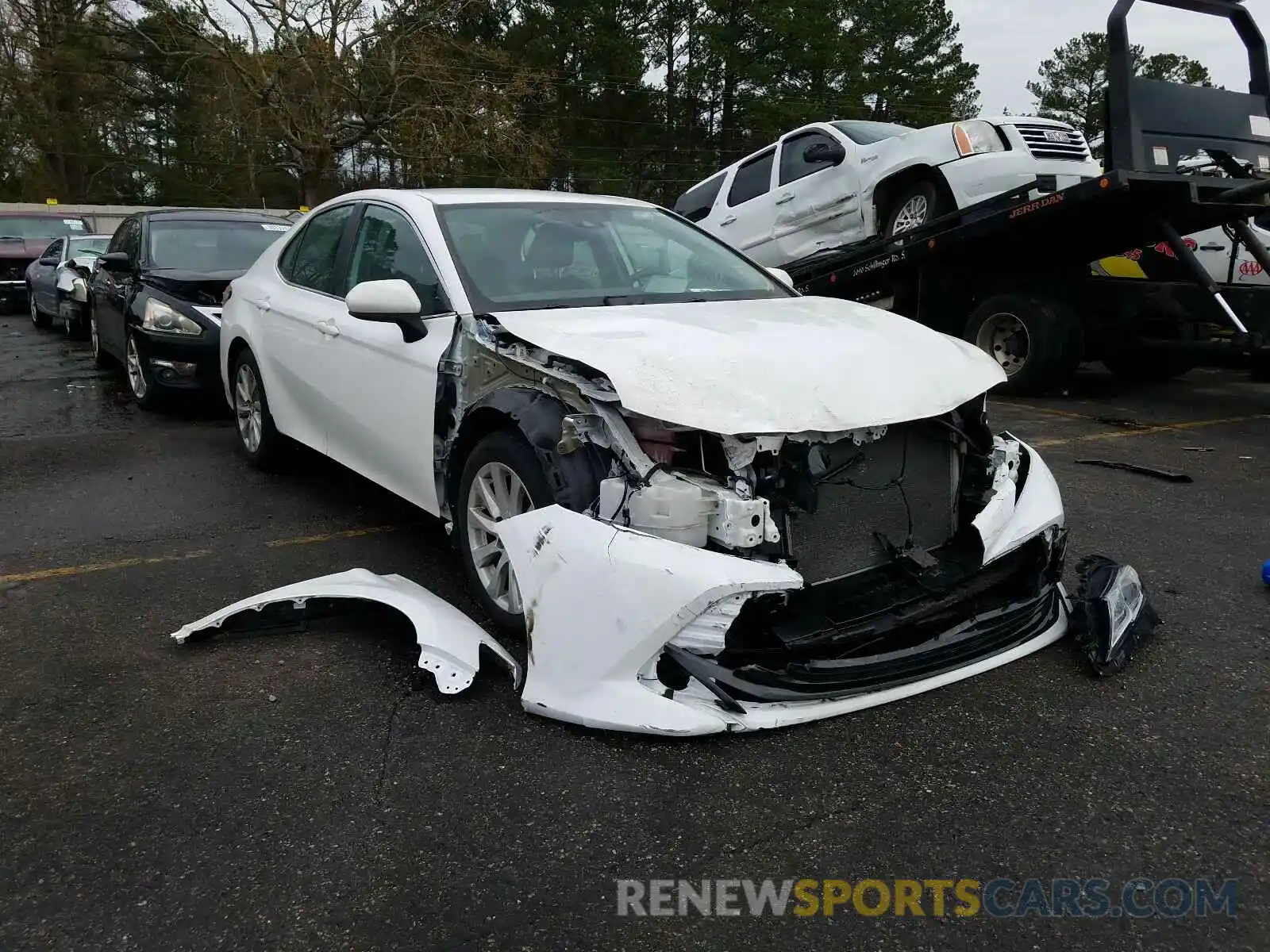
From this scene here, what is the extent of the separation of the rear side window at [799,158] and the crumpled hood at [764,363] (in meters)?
6.45

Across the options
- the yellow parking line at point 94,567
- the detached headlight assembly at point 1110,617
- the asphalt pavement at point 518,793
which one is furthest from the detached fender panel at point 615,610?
the yellow parking line at point 94,567

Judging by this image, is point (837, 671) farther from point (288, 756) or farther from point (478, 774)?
point (288, 756)

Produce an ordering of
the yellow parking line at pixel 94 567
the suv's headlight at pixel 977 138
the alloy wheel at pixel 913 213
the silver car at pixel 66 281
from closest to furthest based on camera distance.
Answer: the yellow parking line at pixel 94 567 → the suv's headlight at pixel 977 138 → the alloy wheel at pixel 913 213 → the silver car at pixel 66 281

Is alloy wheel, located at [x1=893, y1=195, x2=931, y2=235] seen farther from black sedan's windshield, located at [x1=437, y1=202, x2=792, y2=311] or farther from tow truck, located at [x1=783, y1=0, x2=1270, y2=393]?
black sedan's windshield, located at [x1=437, y1=202, x2=792, y2=311]

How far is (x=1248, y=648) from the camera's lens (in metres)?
3.41

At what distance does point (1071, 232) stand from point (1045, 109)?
43.2m

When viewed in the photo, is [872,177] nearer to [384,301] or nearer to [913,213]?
[913,213]

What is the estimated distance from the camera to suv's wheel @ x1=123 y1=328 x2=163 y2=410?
7.52 meters

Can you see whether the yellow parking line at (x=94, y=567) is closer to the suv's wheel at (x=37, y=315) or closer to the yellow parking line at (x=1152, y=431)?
the yellow parking line at (x=1152, y=431)

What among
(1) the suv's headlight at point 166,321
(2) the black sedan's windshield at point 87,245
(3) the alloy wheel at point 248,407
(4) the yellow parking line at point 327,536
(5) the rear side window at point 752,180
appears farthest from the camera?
(2) the black sedan's windshield at point 87,245

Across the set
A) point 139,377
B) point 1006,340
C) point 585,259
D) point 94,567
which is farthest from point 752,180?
point 94,567

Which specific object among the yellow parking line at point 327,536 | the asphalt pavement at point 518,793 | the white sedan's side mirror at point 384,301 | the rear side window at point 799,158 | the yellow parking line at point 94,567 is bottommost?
the asphalt pavement at point 518,793

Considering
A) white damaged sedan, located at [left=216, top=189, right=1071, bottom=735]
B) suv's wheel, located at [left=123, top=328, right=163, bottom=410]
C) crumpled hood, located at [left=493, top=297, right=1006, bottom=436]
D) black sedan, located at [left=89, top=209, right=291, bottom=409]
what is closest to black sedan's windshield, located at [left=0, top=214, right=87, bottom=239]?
black sedan, located at [left=89, top=209, right=291, bottom=409]

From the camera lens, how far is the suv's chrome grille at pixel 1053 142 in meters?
8.56
